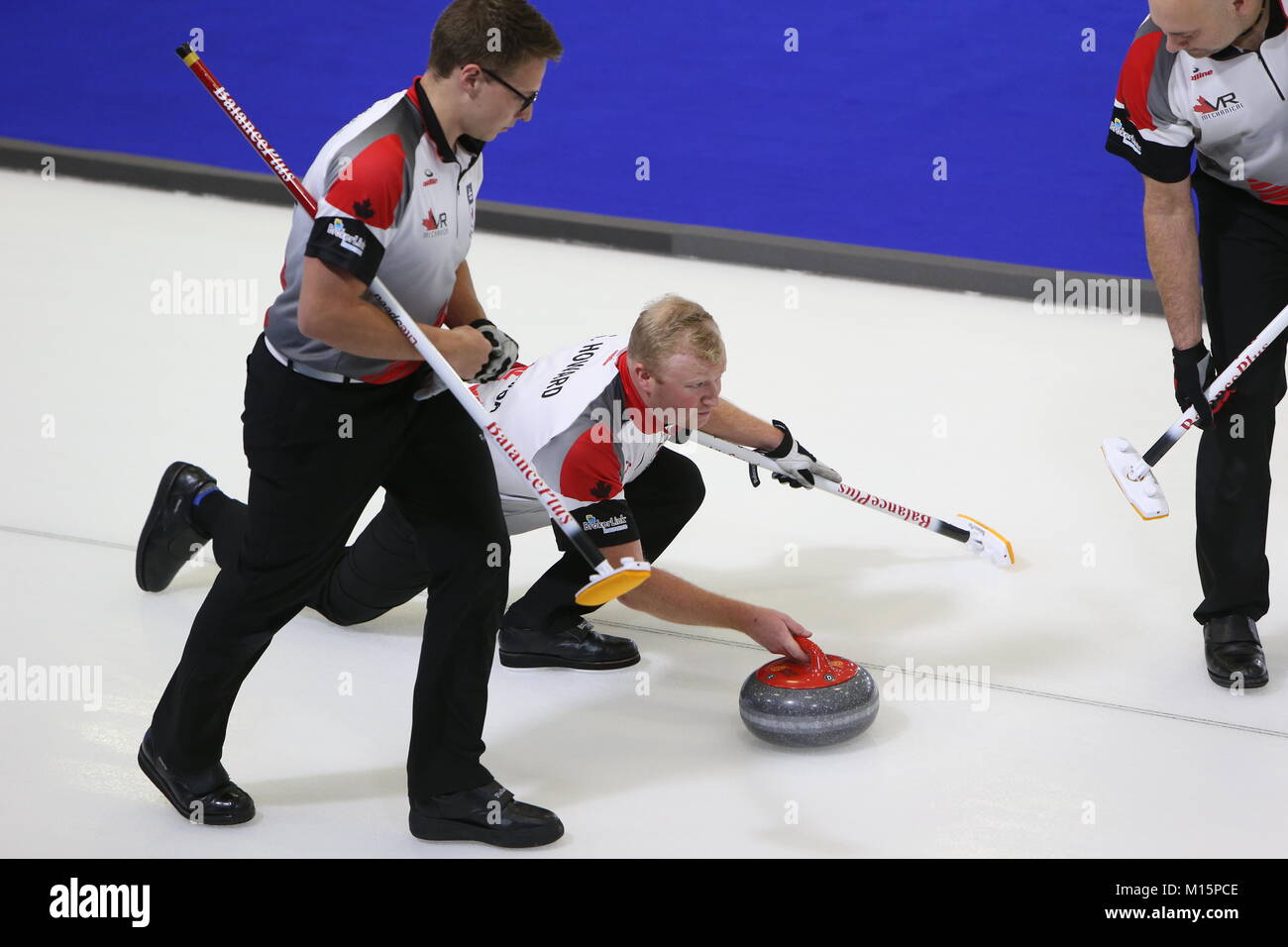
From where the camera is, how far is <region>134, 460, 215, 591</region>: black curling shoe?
10.7ft

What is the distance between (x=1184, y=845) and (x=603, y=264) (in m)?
3.65

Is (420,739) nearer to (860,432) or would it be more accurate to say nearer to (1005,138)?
(860,432)

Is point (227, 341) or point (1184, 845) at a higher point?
point (227, 341)

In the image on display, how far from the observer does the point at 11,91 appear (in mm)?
6977

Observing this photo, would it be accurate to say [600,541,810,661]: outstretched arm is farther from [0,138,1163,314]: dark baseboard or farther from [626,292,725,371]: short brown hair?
[0,138,1163,314]: dark baseboard

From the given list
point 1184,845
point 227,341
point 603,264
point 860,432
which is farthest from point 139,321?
point 1184,845

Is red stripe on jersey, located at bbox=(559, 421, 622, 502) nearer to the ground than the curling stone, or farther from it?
farther from it

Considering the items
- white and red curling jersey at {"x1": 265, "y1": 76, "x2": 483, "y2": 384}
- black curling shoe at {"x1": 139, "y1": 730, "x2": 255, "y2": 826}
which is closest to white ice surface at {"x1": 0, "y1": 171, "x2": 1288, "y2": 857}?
black curling shoe at {"x1": 139, "y1": 730, "x2": 255, "y2": 826}

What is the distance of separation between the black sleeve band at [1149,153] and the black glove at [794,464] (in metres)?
0.88

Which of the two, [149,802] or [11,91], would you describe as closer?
[149,802]

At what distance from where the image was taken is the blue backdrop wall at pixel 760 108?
545 cm

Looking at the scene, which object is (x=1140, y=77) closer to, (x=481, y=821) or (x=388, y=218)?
(x=388, y=218)

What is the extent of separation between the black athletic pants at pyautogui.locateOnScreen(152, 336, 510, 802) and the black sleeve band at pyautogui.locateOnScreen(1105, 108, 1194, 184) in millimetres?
1400

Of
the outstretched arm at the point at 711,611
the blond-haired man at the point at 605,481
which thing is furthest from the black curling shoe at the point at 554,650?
the outstretched arm at the point at 711,611
